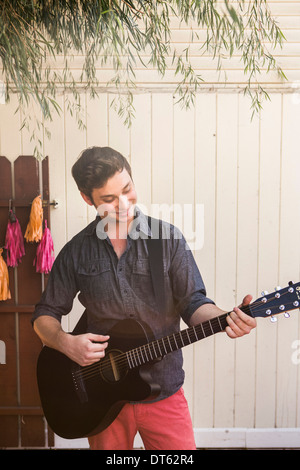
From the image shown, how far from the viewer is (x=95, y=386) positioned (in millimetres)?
1822

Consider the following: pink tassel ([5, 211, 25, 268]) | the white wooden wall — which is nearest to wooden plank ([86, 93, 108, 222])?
the white wooden wall

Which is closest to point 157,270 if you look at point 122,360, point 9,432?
point 122,360

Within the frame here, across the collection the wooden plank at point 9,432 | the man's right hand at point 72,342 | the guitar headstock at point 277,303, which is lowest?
the wooden plank at point 9,432

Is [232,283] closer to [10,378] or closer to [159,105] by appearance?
[159,105]

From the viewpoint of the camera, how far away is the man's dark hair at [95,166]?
1924mm

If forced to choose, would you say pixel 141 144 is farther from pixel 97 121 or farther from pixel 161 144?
pixel 97 121

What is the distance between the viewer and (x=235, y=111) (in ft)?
6.26

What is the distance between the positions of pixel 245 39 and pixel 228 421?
1.80 meters

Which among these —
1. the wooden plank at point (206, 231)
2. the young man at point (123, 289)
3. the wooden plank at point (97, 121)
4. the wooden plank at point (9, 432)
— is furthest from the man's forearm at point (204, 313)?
the wooden plank at point (9, 432)

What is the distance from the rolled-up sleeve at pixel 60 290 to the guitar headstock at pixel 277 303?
84cm

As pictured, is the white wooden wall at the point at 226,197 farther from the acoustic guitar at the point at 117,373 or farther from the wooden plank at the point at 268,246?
the acoustic guitar at the point at 117,373

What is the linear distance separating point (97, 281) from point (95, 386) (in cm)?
46

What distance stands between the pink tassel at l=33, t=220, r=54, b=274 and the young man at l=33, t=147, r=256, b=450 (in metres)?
0.05
